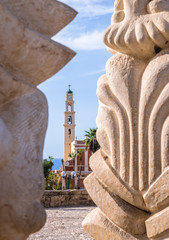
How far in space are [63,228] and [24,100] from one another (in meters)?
6.10

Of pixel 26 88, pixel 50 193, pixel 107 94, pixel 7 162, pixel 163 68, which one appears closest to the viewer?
pixel 7 162

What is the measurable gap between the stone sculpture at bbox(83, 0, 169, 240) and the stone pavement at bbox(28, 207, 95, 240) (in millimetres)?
2812

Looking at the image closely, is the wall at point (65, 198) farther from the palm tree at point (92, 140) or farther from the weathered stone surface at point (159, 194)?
the palm tree at point (92, 140)

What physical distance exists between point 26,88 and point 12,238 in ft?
1.50

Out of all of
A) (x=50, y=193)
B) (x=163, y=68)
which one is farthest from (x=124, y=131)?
(x=50, y=193)

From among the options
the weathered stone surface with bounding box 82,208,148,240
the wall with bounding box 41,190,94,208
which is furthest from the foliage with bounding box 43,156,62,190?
the weathered stone surface with bounding box 82,208,148,240

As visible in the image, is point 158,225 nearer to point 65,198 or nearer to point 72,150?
point 65,198

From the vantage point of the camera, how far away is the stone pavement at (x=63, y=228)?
19.3 ft

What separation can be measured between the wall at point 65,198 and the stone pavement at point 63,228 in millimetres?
1609

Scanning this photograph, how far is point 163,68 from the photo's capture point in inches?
118

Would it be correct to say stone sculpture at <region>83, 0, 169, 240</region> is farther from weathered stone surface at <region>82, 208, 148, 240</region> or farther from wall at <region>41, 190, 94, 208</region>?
wall at <region>41, 190, 94, 208</region>

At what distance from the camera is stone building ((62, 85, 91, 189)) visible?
104 feet

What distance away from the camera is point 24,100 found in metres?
1.19

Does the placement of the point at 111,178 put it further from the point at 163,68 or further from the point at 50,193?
the point at 50,193
